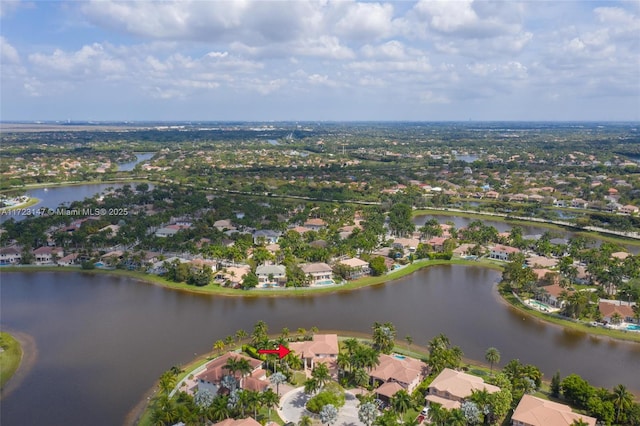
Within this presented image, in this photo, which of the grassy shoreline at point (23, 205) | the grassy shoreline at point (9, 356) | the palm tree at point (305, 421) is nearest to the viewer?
the palm tree at point (305, 421)

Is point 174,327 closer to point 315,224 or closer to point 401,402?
point 401,402

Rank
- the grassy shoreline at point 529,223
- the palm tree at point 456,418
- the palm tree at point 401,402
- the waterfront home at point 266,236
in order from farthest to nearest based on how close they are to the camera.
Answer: the grassy shoreline at point 529,223 → the waterfront home at point 266,236 → the palm tree at point 401,402 → the palm tree at point 456,418

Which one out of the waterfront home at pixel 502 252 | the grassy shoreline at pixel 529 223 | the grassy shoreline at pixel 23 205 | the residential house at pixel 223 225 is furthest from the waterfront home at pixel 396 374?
the grassy shoreline at pixel 23 205

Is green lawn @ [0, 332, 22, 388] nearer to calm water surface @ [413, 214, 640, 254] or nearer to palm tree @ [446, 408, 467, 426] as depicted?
palm tree @ [446, 408, 467, 426]

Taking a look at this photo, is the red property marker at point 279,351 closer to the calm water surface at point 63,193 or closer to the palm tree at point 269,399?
the palm tree at point 269,399

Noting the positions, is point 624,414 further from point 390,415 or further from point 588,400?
point 390,415

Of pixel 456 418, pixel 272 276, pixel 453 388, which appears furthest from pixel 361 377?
pixel 272 276
